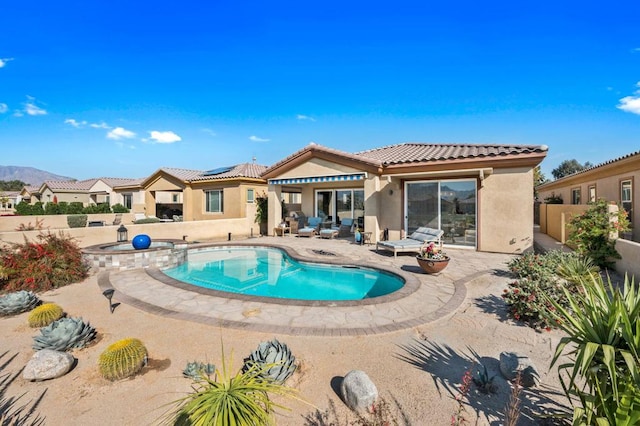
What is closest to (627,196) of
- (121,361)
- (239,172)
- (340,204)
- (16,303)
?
(340,204)

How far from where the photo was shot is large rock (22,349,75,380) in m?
5.55

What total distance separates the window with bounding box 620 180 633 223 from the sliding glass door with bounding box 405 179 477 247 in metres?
9.47

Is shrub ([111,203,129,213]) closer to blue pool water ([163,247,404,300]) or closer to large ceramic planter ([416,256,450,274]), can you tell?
blue pool water ([163,247,404,300])

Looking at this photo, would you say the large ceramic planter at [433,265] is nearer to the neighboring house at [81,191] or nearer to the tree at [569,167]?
the neighboring house at [81,191]

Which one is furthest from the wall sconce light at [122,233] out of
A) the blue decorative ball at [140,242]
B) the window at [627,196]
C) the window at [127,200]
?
the window at [127,200]

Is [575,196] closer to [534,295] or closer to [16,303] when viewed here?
[534,295]

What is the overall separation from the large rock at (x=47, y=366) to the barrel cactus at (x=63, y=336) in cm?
72

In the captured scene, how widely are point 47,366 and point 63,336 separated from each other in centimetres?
106

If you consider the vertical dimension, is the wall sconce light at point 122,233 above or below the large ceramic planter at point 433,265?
above

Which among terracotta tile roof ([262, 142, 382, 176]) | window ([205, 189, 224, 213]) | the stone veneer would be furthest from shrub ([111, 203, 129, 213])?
the stone veneer

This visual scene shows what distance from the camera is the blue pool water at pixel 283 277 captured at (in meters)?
12.8

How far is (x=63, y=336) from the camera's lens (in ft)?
21.6

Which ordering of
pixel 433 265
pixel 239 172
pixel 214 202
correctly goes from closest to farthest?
1. pixel 433 265
2. pixel 239 172
3. pixel 214 202

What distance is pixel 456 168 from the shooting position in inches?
723
